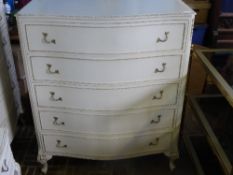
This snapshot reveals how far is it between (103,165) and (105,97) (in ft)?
2.00

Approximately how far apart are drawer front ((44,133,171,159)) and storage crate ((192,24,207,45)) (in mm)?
1063

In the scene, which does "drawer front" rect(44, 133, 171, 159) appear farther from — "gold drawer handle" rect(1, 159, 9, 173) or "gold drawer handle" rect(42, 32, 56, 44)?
"gold drawer handle" rect(42, 32, 56, 44)

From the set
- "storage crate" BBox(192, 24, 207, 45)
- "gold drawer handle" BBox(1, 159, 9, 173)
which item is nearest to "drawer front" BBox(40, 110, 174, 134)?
"gold drawer handle" BBox(1, 159, 9, 173)

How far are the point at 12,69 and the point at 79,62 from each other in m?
0.66

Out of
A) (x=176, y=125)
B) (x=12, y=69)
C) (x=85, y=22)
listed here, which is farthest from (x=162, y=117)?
(x=12, y=69)

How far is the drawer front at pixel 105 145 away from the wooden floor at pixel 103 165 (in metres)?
0.19

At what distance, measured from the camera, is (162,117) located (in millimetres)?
1632

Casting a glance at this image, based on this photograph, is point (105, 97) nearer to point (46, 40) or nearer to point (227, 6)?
point (46, 40)

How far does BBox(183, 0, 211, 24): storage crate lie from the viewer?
7.41ft

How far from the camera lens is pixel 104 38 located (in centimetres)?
136

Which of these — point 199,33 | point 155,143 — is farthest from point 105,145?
point 199,33

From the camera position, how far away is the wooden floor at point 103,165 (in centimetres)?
185

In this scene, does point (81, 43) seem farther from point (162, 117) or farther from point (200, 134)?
point (200, 134)

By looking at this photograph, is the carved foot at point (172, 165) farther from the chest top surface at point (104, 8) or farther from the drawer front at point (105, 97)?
the chest top surface at point (104, 8)
